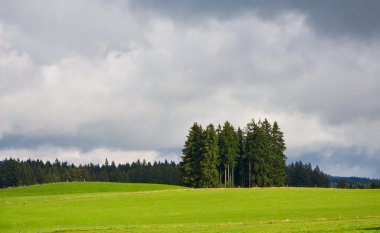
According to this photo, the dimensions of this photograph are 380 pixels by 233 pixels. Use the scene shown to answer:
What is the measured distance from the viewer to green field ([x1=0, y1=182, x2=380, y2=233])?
178ft

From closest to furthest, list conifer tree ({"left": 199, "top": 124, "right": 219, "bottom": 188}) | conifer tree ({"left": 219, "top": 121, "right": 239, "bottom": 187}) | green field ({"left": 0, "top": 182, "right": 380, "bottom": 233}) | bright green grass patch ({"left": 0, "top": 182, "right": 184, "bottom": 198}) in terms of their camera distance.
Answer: green field ({"left": 0, "top": 182, "right": 380, "bottom": 233}) → bright green grass patch ({"left": 0, "top": 182, "right": 184, "bottom": 198}) → conifer tree ({"left": 199, "top": 124, "right": 219, "bottom": 188}) → conifer tree ({"left": 219, "top": 121, "right": 239, "bottom": 187})

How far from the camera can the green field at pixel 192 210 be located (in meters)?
54.3

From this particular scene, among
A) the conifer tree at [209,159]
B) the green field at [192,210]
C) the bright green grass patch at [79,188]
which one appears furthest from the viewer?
the conifer tree at [209,159]

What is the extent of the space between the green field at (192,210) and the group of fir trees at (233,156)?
2341cm

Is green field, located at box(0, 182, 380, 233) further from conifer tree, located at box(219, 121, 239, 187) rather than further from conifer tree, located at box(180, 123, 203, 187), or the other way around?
conifer tree, located at box(219, 121, 239, 187)

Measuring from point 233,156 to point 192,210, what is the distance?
57.5 metres

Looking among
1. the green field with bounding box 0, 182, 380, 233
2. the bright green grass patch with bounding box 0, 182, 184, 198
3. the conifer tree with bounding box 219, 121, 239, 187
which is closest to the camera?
the green field with bounding box 0, 182, 380, 233

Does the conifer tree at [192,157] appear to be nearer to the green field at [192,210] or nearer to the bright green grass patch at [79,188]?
the bright green grass patch at [79,188]

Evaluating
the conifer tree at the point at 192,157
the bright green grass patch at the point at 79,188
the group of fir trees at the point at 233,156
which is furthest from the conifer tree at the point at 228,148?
the bright green grass patch at the point at 79,188

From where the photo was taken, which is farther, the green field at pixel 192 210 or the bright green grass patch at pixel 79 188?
the bright green grass patch at pixel 79 188

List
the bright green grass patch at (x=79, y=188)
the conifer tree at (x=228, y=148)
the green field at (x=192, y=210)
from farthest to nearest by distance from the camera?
the conifer tree at (x=228, y=148) → the bright green grass patch at (x=79, y=188) → the green field at (x=192, y=210)

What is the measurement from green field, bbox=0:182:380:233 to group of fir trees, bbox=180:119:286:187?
23415 mm

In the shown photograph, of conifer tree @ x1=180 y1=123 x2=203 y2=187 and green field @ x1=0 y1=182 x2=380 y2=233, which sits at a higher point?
conifer tree @ x1=180 y1=123 x2=203 y2=187

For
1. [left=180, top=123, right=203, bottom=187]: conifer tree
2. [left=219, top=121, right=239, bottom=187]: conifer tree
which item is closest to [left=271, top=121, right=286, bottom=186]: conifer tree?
[left=219, top=121, right=239, bottom=187]: conifer tree
